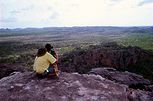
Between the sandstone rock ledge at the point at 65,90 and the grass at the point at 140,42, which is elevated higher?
the sandstone rock ledge at the point at 65,90

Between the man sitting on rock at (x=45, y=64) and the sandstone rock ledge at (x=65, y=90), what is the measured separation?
32cm

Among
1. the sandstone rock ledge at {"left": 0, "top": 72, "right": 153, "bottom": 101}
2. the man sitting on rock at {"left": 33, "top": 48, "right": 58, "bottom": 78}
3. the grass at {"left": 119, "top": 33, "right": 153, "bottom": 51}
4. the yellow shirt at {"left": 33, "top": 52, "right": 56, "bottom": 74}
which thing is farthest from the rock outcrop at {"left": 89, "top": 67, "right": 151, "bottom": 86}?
the grass at {"left": 119, "top": 33, "right": 153, "bottom": 51}

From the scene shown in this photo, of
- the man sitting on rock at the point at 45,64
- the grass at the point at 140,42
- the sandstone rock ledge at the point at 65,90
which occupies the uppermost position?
the man sitting on rock at the point at 45,64

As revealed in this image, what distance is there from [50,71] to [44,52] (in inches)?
34.2

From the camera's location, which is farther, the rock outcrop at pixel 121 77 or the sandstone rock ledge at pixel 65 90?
the rock outcrop at pixel 121 77

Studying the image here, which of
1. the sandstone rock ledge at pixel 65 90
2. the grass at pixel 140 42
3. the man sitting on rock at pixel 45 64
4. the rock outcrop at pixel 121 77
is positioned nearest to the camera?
the sandstone rock ledge at pixel 65 90

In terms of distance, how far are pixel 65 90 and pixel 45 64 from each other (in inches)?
63.2

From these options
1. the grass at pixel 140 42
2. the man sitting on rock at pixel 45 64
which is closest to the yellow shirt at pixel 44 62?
the man sitting on rock at pixel 45 64

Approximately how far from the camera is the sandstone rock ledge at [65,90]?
13.1 m

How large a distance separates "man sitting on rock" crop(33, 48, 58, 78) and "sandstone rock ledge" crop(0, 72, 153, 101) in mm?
316

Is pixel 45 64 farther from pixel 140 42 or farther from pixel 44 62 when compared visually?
pixel 140 42

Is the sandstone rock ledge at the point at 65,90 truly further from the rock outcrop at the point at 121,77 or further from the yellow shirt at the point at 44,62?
the rock outcrop at the point at 121,77

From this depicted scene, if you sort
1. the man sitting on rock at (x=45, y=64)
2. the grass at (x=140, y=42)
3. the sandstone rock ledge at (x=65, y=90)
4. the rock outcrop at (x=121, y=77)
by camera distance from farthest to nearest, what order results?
the grass at (x=140, y=42) → the rock outcrop at (x=121, y=77) → the man sitting on rock at (x=45, y=64) → the sandstone rock ledge at (x=65, y=90)

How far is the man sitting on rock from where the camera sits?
14.2m
